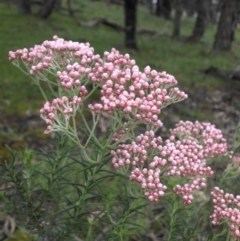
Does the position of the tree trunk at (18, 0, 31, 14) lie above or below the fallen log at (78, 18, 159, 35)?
above

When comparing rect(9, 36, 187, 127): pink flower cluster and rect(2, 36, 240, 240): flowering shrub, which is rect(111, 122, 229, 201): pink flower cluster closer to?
rect(2, 36, 240, 240): flowering shrub

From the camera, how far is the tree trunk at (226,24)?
58.6ft

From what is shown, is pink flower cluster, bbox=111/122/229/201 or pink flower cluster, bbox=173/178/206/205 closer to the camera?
pink flower cluster, bbox=111/122/229/201

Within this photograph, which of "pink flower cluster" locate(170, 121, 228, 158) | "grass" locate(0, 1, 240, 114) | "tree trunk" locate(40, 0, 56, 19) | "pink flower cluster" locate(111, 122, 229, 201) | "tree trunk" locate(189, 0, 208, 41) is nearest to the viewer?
"pink flower cluster" locate(111, 122, 229, 201)

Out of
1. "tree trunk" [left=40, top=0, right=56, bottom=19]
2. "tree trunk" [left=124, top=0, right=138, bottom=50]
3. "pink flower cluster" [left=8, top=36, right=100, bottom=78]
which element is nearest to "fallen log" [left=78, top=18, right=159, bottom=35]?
"tree trunk" [left=40, top=0, right=56, bottom=19]

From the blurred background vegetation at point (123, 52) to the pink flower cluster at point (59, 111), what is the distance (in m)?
3.70

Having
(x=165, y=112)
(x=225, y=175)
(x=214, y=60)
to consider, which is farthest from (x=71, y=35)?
(x=225, y=175)

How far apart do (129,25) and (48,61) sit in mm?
13928

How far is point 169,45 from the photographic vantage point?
65.5ft

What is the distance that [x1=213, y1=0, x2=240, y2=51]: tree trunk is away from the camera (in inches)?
703

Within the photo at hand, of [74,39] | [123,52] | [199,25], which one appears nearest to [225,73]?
[123,52]

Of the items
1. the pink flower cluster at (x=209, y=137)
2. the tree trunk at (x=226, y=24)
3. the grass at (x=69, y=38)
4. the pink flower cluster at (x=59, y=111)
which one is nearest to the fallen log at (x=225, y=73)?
the grass at (x=69, y=38)

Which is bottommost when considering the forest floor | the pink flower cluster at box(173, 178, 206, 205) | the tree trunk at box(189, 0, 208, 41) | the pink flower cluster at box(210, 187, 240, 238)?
the tree trunk at box(189, 0, 208, 41)

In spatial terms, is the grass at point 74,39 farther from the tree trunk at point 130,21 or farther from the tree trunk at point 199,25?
the tree trunk at point 199,25
